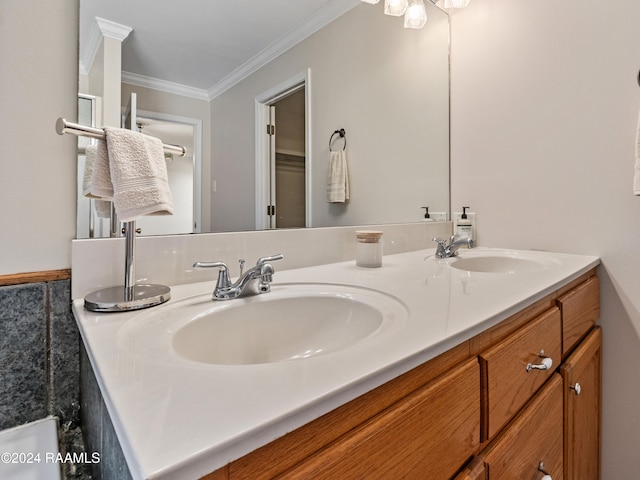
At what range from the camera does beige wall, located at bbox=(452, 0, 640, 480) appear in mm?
1153

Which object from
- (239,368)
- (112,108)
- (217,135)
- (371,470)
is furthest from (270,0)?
Answer: (371,470)

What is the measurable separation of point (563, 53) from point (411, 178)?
0.73m

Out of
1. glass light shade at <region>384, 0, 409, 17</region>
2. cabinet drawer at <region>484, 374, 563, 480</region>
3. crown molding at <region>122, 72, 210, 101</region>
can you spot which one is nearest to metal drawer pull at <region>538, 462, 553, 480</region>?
cabinet drawer at <region>484, 374, 563, 480</region>

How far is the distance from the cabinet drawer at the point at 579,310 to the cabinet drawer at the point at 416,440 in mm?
524

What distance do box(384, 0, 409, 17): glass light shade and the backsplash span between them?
1020mm

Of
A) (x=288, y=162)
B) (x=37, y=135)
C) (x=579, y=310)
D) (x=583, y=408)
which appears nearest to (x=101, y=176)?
(x=37, y=135)

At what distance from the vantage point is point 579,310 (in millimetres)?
993

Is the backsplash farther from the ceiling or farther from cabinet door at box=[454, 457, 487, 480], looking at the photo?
cabinet door at box=[454, 457, 487, 480]

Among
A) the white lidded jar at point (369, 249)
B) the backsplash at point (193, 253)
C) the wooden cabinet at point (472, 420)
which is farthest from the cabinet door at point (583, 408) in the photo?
the backsplash at point (193, 253)

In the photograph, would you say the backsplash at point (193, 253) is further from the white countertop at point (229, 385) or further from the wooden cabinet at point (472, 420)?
the wooden cabinet at point (472, 420)

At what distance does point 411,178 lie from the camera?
1619mm

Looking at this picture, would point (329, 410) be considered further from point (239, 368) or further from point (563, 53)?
point (563, 53)

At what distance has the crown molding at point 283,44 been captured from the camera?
3.09 feet

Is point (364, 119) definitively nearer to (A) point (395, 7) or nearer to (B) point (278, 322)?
(A) point (395, 7)
